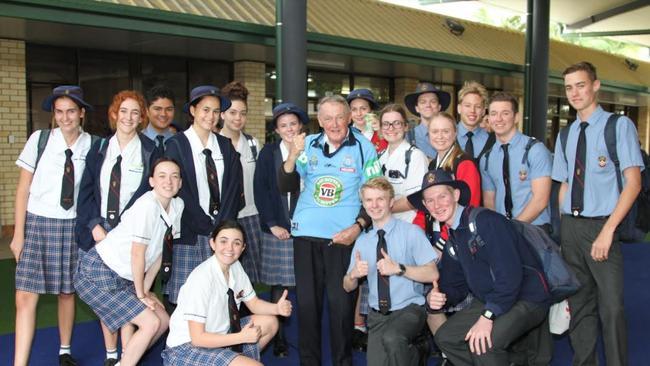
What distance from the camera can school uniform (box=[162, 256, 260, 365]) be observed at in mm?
3848

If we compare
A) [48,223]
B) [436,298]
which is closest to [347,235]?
[436,298]

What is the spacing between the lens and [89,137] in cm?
477

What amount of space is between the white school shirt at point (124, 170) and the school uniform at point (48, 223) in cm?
24

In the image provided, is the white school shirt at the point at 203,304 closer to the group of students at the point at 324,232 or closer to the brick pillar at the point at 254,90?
the group of students at the point at 324,232

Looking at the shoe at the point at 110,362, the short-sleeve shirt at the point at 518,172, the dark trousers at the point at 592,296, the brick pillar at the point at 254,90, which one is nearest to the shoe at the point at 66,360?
the shoe at the point at 110,362

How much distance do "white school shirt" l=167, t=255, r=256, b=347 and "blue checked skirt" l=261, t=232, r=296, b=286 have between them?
3.37 ft

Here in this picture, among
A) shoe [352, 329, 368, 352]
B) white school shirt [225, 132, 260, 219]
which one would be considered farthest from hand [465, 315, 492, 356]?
white school shirt [225, 132, 260, 219]

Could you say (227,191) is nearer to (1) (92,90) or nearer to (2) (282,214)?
(2) (282,214)

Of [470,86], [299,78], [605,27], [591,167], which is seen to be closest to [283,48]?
[299,78]

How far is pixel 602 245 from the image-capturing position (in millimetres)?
4215

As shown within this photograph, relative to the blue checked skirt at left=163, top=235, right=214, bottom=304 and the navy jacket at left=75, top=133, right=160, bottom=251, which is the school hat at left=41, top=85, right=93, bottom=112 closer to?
the navy jacket at left=75, top=133, right=160, bottom=251

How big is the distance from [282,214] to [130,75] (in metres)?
8.07

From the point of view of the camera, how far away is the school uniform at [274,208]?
4.96m

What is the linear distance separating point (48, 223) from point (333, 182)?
199 cm
